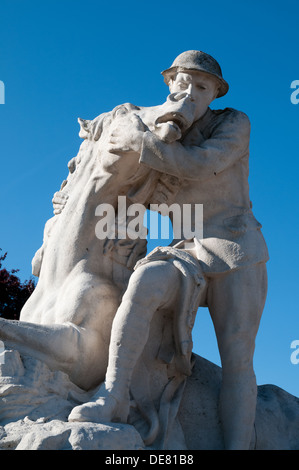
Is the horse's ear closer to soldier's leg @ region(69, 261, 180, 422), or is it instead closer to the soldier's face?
the soldier's face

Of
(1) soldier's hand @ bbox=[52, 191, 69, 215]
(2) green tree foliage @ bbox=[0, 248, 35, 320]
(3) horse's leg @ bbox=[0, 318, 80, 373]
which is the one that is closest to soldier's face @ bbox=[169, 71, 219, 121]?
(1) soldier's hand @ bbox=[52, 191, 69, 215]

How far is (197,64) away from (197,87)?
0.54 feet

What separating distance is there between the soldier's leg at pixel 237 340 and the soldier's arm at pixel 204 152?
2.48 ft

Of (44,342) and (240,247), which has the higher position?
(240,247)

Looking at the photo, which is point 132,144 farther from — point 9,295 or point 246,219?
point 9,295

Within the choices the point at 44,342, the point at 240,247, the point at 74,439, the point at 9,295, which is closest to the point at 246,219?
the point at 240,247

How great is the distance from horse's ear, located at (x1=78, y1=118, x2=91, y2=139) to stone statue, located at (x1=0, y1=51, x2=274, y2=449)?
0.03 m

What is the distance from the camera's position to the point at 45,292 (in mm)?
5430

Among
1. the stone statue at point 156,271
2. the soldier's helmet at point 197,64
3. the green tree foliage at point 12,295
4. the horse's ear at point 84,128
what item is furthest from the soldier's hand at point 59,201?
the green tree foliage at point 12,295

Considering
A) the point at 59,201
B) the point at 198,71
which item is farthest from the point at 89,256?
the point at 198,71

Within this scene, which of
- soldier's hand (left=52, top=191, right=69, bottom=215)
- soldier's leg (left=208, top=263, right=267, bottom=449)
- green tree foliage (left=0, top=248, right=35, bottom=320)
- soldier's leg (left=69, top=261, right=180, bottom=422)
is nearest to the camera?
soldier's leg (left=69, top=261, right=180, bottom=422)

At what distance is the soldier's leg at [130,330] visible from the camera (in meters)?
4.56

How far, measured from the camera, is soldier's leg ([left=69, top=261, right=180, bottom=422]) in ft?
15.0
